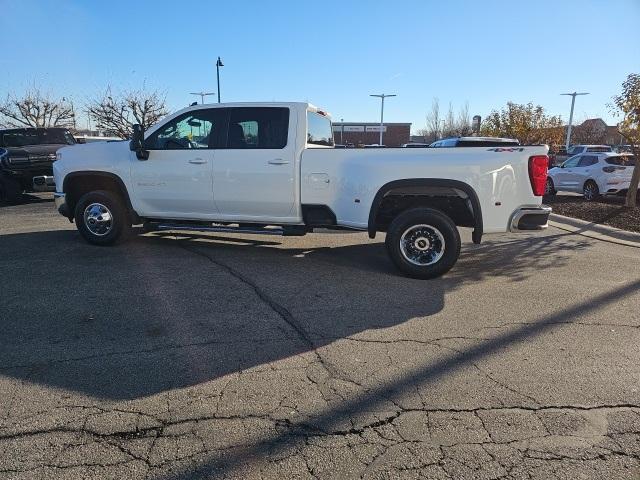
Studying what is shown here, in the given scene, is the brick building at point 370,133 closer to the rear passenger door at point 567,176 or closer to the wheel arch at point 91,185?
the rear passenger door at point 567,176

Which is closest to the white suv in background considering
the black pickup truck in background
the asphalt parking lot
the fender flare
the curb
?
the curb

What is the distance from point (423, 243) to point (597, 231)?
5.57 metres

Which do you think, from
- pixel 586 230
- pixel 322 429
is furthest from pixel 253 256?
pixel 586 230

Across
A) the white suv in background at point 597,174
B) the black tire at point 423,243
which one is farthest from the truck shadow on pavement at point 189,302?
the white suv in background at point 597,174

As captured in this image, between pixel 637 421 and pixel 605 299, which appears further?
pixel 605 299

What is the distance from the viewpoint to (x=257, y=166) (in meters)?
6.29

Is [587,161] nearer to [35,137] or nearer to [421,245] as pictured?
[421,245]

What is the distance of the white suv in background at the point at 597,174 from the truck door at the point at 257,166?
38.3ft

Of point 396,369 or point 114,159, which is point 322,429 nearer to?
point 396,369

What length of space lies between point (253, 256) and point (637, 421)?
16.3ft

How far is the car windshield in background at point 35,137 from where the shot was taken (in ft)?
44.8

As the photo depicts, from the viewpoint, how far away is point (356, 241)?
8.12 m

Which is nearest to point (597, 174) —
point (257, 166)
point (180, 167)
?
point (257, 166)

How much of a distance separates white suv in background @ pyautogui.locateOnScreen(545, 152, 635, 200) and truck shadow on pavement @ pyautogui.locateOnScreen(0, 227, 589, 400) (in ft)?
25.4
